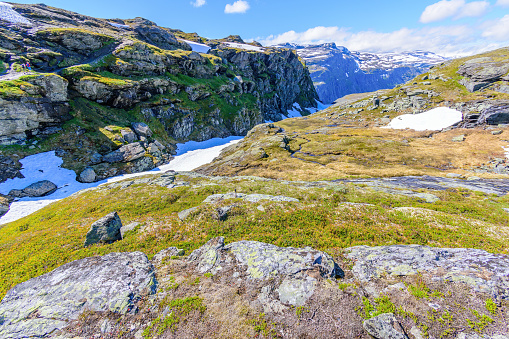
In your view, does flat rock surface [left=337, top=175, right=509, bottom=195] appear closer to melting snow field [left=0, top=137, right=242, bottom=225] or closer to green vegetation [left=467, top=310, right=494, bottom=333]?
green vegetation [left=467, top=310, right=494, bottom=333]

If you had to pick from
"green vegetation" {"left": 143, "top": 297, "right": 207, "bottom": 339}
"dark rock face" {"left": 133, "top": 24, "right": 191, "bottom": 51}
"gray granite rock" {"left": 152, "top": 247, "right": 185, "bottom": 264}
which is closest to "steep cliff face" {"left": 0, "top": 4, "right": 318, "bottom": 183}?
"dark rock face" {"left": 133, "top": 24, "right": 191, "bottom": 51}

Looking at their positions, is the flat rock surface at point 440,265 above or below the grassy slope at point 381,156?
above

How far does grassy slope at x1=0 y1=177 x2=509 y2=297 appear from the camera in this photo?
16.5 metres

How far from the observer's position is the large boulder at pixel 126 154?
6369 cm

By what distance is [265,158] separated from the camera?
6706 cm

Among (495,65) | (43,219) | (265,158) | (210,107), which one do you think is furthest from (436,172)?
(495,65)

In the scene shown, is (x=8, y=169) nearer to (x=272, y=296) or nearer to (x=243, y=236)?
(x=243, y=236)

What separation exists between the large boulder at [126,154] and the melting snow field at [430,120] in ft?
405

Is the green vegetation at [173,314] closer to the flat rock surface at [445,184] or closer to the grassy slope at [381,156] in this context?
the flat rock surface at [445,184]

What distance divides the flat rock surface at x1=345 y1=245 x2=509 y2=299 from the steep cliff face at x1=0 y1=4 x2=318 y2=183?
73.9m

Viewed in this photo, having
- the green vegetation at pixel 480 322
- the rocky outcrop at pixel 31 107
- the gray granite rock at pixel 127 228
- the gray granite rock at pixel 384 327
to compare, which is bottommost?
the green vegetation at pixel 480 322

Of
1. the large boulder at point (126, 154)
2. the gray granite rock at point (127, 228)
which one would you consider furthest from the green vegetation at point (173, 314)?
the large boulder at point (126, 154)

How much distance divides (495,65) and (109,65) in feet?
685

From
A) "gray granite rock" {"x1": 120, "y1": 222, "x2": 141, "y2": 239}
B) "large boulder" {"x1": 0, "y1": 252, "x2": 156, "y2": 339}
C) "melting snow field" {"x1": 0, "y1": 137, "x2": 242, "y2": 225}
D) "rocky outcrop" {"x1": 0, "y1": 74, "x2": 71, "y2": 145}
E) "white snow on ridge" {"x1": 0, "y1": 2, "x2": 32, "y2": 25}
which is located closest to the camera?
"large boulder" {"x1": 0, "y1": 252, "x2": 156, "y2": 339}
